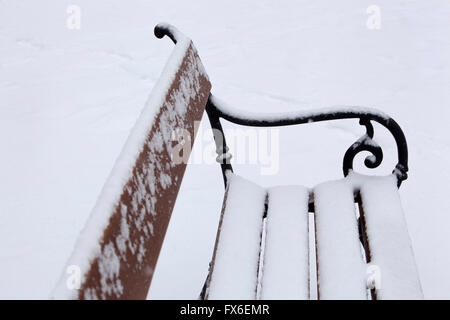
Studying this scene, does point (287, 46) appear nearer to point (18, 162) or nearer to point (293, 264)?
point (18, 162)

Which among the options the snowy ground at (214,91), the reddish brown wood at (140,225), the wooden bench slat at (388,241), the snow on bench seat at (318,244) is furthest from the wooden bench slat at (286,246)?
the snowy ground at (214,91)

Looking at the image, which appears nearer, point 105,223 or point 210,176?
point 105,223

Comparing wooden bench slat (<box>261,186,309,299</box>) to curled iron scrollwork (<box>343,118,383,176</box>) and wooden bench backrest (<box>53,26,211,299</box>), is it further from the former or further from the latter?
wooden bench backrest (<box>53,26,211,299</box>)

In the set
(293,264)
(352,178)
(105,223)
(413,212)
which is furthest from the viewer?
(413,212)

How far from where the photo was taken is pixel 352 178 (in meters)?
1.61

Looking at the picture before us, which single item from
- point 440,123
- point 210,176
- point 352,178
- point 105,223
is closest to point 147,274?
point 105,223

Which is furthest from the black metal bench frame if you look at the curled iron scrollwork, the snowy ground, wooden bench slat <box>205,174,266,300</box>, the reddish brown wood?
the snowy ground

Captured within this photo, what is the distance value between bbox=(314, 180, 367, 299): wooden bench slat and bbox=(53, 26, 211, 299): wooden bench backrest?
0.45m

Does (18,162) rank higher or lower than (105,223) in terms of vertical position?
higher

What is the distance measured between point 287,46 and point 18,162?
2363 millimetres

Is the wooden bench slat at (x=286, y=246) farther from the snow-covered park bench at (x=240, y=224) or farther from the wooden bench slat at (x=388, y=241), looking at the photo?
the wooden bench slat at (x=388, y=241)

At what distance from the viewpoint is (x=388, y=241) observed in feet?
4.30

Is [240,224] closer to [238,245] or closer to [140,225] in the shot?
[238,245]

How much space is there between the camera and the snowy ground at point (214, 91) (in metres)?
2.24
